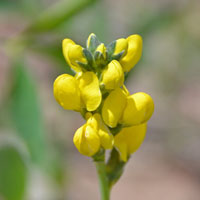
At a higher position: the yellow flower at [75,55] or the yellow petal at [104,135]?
the yellow flower at [75,55]

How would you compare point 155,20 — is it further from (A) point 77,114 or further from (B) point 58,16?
(B) point 58,16

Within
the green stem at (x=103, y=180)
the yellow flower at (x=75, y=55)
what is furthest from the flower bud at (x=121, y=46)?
the green stem at (x=103, y=180)

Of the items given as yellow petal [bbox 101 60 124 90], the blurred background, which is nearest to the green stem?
yellow petal [bbox 101 60 124 90]

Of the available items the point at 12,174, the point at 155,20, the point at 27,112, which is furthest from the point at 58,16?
the point at 155,20

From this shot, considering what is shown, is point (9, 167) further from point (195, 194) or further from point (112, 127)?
point (195, 194)

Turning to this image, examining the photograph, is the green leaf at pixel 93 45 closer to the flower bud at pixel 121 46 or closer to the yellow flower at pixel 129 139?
the flower bud at pixel 121 46

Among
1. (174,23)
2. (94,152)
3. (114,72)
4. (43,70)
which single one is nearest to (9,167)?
(94,152)
